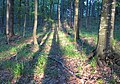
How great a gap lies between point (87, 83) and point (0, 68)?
19.7ft

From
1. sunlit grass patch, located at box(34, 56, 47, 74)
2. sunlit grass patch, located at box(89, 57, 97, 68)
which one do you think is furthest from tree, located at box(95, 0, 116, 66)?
sunlit grass patch, located at box(34, 56, 47, 74)

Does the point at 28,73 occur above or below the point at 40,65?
below

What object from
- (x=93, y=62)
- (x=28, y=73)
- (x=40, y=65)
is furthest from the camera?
(x=40, y=65)

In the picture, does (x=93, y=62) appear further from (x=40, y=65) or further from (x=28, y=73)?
(x=28, y=73)

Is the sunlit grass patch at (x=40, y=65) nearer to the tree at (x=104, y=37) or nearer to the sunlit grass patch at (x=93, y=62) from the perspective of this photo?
the sunlit grass patch at (x=93, y=62)

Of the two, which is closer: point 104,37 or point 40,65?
point 104,37

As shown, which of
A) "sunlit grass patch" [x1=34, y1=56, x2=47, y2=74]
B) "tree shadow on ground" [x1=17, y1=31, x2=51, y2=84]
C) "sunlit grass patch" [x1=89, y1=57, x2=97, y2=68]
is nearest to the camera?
"tree shadow on ground" [x1=17, y1=31, x2=51, y2=84]

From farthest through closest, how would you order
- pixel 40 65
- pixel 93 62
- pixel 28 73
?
1. pixel 40 65
2. pixel 28 73
3. pixel 93 62

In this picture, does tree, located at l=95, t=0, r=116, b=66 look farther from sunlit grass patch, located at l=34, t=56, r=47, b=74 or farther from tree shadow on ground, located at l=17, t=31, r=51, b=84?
tree shadow on ground, located at l=17, t=31, r=51, b=84

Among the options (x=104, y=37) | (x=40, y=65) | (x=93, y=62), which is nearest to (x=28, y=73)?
(x=40, y=65)

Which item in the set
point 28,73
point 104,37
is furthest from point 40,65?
point 104,37

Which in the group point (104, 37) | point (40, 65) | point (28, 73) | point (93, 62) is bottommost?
point (28, 73)

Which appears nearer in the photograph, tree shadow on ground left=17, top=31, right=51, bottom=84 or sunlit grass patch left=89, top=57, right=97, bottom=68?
tree shadow on ground left=17, top=31, right=51, bottom=84

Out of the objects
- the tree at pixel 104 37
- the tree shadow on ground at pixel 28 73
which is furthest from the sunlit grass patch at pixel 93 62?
the tree shadow on ground at pixel 28 73
